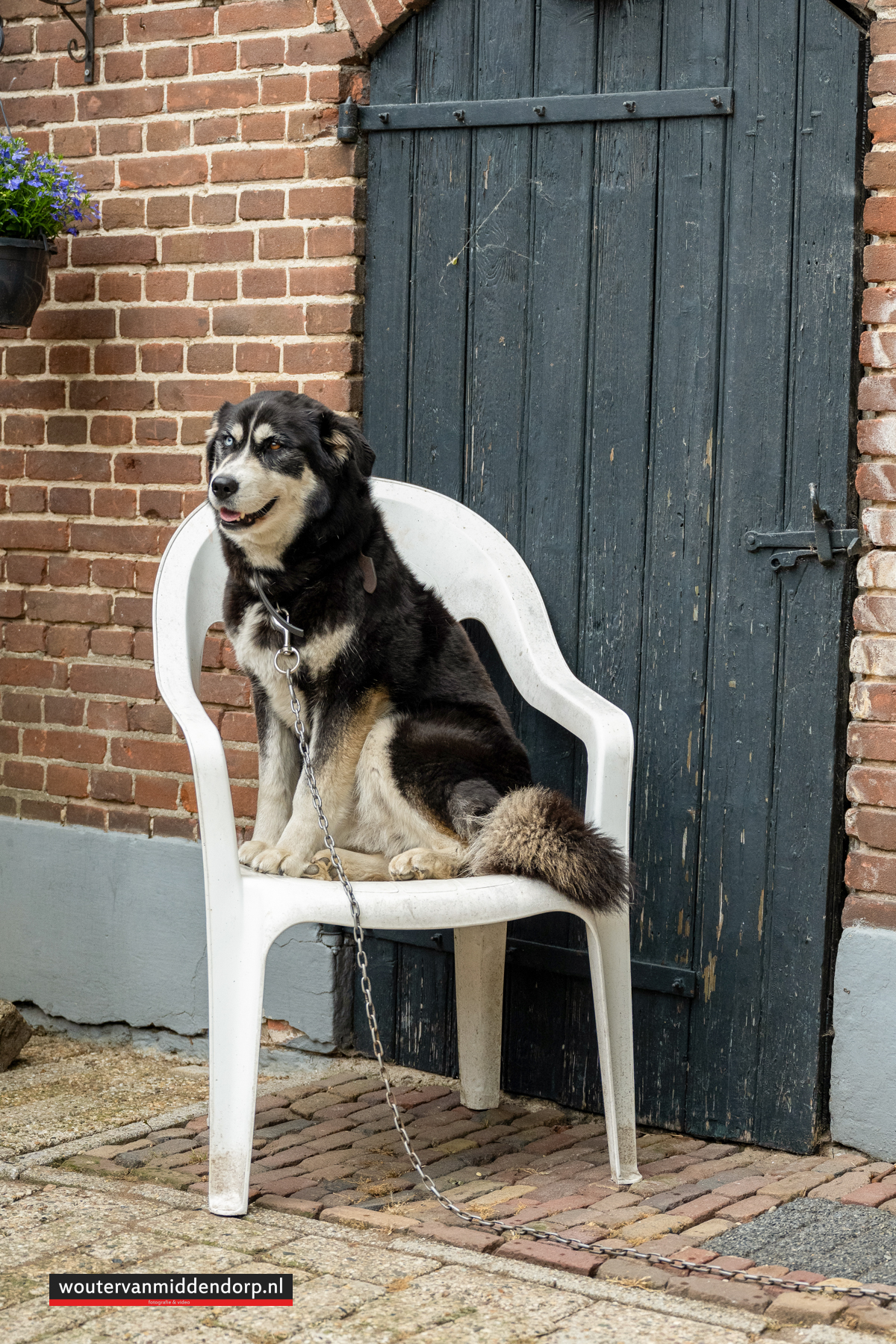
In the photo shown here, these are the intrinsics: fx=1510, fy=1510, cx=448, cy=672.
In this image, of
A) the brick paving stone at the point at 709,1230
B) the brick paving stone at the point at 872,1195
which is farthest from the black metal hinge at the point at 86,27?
the brick paving stone at the point at 872,1195

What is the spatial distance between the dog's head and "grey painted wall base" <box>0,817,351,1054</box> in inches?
54.8

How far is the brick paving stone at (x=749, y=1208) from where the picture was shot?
3352 millimetres

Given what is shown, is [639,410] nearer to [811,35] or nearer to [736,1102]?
[811,35]

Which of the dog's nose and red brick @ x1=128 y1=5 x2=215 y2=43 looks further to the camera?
red brick @ x1=128 y1=5 x2=215 y2=43

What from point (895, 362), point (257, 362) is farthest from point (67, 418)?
point (895, 362)

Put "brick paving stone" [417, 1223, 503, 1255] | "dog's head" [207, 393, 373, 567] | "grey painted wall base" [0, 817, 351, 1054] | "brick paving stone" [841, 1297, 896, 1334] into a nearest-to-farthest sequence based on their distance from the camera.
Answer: "brick paving stone" [841, 1297, 896, 1334] → "brick paving stone" [417, 1223, 503, 1255] → "dog's head" [207, 393, 373, 567] → "grey painted wall base" [0, 817, 351, 1054]

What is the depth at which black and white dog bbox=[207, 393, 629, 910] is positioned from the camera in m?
3.61

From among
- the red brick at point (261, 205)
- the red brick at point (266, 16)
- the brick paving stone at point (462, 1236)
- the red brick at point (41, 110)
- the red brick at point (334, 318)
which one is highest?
the red brick at point (266, 16)

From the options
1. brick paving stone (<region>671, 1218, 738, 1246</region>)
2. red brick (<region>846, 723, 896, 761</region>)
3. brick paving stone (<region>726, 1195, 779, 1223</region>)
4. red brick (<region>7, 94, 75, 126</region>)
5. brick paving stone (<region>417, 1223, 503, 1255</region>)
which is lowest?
brick paving stone (<region>726, 1195, 779, 1223</region>)

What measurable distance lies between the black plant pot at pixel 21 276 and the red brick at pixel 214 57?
0.71m

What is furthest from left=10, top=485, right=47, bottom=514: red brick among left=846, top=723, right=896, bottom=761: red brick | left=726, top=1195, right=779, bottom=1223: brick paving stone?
left=726, top=1195, right=779, bottom=1223: brick paving stone

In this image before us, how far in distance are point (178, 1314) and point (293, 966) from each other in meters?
1.79

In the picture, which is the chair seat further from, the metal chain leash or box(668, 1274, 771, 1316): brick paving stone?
box(668, 1274, 771, 1316): brick paving stone

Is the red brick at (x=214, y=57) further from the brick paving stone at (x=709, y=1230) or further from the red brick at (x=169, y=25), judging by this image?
the brick paving stone at (x=709, y=1230)
